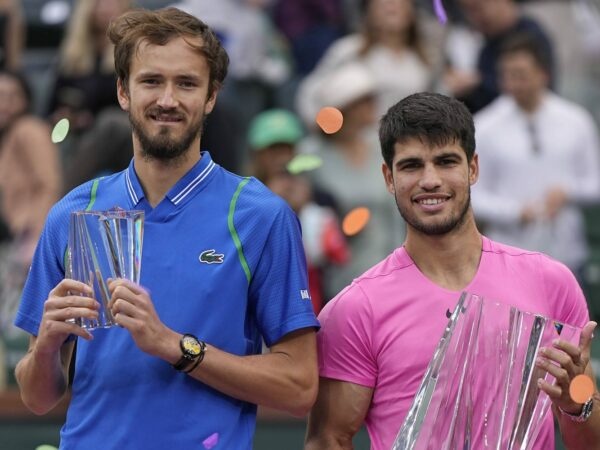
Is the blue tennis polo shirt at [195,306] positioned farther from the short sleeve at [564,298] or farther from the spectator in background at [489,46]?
the spectator in background at [489,46]

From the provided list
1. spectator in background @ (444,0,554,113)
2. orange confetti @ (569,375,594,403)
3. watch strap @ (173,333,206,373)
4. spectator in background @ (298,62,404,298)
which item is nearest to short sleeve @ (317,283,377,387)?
watch strap @ (173,333,206,373)

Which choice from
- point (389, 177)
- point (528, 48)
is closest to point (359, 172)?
point (528, 48)

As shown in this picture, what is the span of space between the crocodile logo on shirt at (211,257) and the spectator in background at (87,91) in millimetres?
3201

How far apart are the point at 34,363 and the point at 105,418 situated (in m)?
0.25

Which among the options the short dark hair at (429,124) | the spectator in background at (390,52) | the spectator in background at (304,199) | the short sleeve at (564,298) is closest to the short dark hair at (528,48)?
the spectator in background at (390,52)

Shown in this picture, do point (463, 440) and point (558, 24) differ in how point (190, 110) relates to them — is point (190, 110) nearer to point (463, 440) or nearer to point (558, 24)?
point (463, 440)

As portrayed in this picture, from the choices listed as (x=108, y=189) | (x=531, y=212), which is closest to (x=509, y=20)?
(x=531, y=212)

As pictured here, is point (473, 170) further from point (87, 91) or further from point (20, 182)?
point (20, 182)

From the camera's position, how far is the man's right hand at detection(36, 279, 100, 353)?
11.6 feet

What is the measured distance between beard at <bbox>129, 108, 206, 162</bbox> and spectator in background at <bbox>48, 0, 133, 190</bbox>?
10.1 ft

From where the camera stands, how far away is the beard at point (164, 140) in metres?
3.75

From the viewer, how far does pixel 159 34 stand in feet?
12.5

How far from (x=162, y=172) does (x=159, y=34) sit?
0.38m

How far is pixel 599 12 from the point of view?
28.3ft
